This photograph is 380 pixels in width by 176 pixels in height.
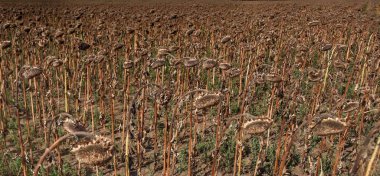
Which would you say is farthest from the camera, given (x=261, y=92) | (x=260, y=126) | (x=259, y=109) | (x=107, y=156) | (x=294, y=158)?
(x=261, y=92)

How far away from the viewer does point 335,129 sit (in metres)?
3.03

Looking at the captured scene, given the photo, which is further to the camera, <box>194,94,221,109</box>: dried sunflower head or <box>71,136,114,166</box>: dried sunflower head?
<box>194,94,221,109</box>: dried sunflower head

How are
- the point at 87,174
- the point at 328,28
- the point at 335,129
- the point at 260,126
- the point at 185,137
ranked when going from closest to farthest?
1. the point at 335,129
2. the point at 260,126
3. the point at 87,174
4. the point at 185,137
5. the point at 328,28

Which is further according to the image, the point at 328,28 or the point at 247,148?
the point at 328,28

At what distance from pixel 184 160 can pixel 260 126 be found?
2202 mm

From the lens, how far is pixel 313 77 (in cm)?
577

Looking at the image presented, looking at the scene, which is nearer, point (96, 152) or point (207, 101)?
point (96, 152)

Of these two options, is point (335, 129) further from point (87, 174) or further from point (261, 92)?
point (261, 92)

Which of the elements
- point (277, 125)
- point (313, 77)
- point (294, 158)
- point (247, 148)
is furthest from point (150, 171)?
point (313, 77)

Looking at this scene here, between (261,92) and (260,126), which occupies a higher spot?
(260,126)

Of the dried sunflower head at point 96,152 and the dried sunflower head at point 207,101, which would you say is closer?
the dried sunflower head at point 96,152

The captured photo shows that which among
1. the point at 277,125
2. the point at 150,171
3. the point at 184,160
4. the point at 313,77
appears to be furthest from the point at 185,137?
the point at 313,77

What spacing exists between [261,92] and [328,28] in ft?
26.6

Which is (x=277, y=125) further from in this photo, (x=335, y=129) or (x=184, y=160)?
(x=335, y=129)
